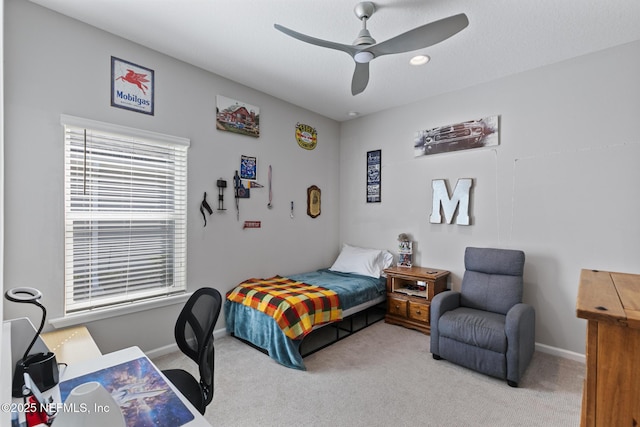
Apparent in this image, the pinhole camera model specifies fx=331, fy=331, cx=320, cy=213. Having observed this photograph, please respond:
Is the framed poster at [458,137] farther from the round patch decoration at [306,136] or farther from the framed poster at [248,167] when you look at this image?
the framed poster at [248,167]

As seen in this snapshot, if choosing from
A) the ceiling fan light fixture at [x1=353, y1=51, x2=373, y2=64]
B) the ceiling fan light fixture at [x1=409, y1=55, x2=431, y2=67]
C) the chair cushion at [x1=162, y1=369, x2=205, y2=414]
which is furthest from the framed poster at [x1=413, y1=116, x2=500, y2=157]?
the chair cushion at [x1=162, y1=369, x2=205, y2=414]

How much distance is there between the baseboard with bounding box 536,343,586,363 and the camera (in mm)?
3059

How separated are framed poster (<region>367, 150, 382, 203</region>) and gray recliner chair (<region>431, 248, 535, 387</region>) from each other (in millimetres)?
1552

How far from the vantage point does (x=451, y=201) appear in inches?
151

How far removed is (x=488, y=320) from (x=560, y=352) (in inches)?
39.7

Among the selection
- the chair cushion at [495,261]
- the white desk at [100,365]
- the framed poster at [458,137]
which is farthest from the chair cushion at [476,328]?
the white desk at [100,365]

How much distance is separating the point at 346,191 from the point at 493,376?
3.03 meters

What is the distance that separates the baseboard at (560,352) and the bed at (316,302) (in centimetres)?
166

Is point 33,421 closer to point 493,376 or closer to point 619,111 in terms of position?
point 493,376

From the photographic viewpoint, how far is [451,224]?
387 cm

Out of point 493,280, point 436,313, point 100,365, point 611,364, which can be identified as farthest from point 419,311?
point 100,365

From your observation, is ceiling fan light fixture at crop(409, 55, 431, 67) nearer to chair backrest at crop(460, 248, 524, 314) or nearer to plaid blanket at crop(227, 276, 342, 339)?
chair backrest at crop(460, 248, 524, 314)

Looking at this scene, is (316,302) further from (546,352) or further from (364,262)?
(546,352)

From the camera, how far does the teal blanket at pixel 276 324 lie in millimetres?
2902
